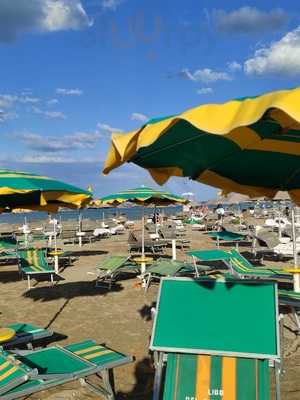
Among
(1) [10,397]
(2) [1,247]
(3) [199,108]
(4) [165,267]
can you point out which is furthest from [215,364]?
(2) [1,247]

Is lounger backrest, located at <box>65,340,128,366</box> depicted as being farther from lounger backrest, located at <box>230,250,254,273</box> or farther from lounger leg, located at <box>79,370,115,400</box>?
lounger backrest, located at <box>230,250,254,273</box>

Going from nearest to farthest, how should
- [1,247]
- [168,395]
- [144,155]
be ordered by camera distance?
[144,155] → [168,395] → [1,247]

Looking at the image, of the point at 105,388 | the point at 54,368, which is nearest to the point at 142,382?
the point at 105,388

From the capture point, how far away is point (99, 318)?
6996 mm

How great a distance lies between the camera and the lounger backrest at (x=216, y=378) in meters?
3.45

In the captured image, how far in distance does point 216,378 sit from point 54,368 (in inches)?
56.0

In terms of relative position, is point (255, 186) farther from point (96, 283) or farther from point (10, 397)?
point (96, 283)

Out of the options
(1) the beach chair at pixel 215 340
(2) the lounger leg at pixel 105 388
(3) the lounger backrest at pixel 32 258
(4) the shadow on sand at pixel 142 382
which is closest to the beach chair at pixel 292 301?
(1) the beach chair at pixel 215 340

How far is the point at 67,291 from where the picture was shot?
9258 millimetres

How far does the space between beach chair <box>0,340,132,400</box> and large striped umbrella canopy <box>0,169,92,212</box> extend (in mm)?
1737

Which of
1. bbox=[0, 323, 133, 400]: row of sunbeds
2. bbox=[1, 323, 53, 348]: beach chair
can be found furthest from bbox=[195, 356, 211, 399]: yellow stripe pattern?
bbox=[1, 323, 53, 348]: beach chair

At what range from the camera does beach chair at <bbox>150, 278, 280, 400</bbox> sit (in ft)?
11.5

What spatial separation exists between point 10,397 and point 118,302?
4.89 m

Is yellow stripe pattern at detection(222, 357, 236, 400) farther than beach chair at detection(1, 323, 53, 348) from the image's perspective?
No
